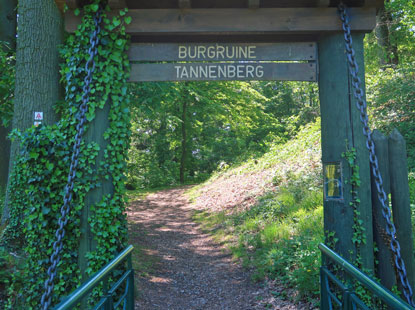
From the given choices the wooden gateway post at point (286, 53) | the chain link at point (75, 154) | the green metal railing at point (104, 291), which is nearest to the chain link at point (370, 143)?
the wooden gateway post at point (286, 53)

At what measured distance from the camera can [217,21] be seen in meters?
4.40

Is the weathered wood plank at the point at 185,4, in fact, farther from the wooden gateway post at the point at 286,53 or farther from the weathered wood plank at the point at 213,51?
the weathered wood plank at the point at 213,51

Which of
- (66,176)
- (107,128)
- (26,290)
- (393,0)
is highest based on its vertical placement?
(393,0)

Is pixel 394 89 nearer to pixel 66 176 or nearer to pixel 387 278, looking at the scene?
pixel 387 278

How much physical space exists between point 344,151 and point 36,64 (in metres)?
4.70

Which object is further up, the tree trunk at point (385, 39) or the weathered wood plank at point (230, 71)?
the tree trunk at point (385, 39)

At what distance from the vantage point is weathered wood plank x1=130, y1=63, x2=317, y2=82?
4.52m

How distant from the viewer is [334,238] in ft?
14.0

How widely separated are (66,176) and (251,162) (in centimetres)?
1269

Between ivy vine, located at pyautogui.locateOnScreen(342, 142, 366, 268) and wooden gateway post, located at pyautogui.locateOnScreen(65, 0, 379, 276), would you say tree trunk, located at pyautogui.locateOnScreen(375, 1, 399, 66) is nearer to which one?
wooden gateway post, located at pyautogui.locateOnScreen(65, 0, 379, 276)

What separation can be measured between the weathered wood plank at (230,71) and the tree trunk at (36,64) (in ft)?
6.98

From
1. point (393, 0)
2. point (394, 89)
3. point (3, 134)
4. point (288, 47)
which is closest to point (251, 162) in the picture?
point (394, 89)

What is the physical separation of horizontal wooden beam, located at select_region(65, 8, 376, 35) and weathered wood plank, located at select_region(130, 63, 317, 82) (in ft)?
1.31

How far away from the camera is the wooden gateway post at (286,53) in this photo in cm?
427
